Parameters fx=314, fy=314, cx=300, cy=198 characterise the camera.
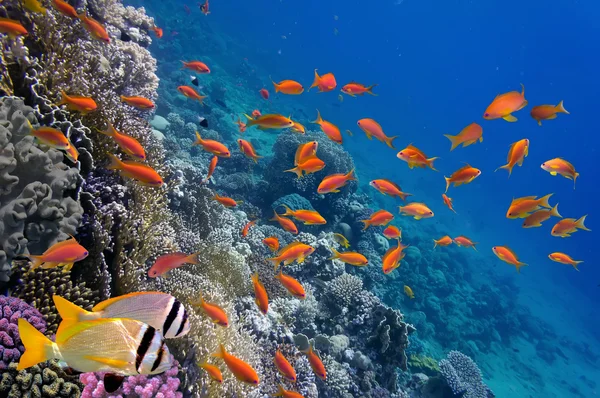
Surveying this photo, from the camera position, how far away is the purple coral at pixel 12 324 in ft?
8.45

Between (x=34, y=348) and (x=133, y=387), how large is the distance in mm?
1921

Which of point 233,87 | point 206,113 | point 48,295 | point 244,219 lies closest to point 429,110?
point 233,87

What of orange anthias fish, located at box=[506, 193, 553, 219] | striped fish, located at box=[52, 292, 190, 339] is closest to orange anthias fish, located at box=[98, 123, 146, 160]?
striped fish, located at box=[52, 292, 190, 339]

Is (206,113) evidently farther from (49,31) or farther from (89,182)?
(89,182)

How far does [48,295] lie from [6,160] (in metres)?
1.41

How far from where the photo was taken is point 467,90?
12606 cm

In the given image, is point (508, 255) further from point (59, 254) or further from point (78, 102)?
point (78, 102)

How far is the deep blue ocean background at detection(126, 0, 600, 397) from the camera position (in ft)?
125

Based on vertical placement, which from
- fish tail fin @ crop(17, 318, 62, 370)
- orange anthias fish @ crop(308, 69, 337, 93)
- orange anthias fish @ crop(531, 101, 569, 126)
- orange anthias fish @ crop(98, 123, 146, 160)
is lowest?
fish tail fin @ crop(17, 318, 62, 370)

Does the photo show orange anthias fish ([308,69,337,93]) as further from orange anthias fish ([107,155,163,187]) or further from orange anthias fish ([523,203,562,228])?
orange anthias fish ([523,203,562,228])

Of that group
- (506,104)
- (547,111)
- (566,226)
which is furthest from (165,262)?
(566,226)

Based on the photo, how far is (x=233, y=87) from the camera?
3219 centimetres

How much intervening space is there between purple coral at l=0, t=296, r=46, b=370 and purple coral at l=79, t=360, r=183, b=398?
22.7 inches

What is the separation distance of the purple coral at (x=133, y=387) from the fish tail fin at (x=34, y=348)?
1629 mm
